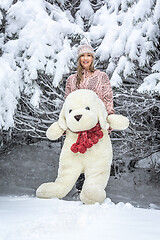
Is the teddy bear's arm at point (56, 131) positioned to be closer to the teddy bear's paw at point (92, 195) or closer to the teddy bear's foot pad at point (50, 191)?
the teddy bear's foot pad at point (50, 191)

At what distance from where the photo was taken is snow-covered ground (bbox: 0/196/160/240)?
76.1 inches

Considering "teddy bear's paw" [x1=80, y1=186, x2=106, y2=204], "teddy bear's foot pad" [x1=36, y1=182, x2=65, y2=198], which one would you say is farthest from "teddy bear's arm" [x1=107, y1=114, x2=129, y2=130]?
"teddy bear's foot pad" [x1=36, y1=182, x2=65, y2=198]

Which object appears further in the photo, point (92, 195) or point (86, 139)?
point (86, 139)

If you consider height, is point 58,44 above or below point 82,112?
above

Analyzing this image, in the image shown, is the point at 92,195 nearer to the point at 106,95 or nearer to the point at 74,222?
the point at 74,222

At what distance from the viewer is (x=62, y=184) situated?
11.3 feet

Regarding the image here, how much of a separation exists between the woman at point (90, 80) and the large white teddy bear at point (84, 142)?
0.61 feet

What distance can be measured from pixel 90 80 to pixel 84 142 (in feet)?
2.59

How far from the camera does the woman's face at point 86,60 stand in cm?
379

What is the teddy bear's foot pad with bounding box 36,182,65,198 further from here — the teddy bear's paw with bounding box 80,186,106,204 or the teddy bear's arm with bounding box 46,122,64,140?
the teddy bear's arm with bounding box 46,122,64,140

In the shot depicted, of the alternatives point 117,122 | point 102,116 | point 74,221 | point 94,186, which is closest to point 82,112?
point 102,116

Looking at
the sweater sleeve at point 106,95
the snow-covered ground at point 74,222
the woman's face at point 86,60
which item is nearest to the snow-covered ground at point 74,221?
the snow-covered ground at point 74,222

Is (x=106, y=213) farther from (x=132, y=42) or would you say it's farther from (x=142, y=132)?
(x=142, y=132)

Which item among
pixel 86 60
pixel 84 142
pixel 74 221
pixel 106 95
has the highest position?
pixel 86 60
